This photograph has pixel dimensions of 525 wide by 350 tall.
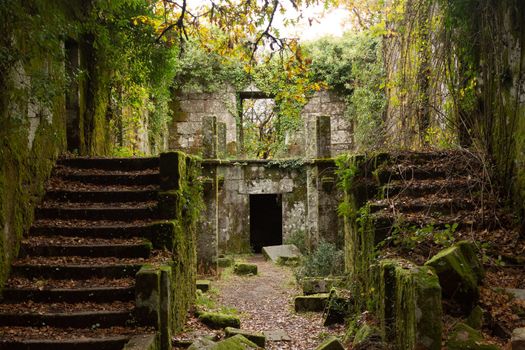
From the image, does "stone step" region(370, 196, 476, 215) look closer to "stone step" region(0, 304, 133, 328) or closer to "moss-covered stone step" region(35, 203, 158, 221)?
"moss-covered stone step" region(35, 203, 158, 221)

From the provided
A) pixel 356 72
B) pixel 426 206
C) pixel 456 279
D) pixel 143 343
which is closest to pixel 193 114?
pixel 356 72

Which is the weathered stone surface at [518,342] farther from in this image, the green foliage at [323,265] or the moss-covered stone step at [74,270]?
the green foliage at [323,265]

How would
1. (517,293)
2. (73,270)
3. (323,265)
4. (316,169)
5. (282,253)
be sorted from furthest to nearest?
(282,253) < (316,169) < (323,265) < (73,270) < (517,293)

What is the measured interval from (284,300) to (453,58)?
5.48 m

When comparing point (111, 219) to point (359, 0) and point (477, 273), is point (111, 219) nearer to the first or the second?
point (477, 273)

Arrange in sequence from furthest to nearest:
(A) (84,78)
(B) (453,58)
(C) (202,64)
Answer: (C) (202,64) → (A) (84,78) → (B) (453,58)

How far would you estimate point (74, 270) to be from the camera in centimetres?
586

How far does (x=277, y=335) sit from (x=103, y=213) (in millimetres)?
3170

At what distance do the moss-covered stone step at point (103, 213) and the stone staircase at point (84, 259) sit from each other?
13 millimetres

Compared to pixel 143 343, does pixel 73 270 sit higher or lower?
higher

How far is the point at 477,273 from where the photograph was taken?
189 inches

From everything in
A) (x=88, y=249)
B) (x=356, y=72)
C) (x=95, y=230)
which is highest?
(x=356, y=72)

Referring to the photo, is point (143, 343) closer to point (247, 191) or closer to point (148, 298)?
point (148, 298)

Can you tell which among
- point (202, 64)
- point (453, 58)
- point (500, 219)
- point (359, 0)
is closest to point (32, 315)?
point (500, 219)
